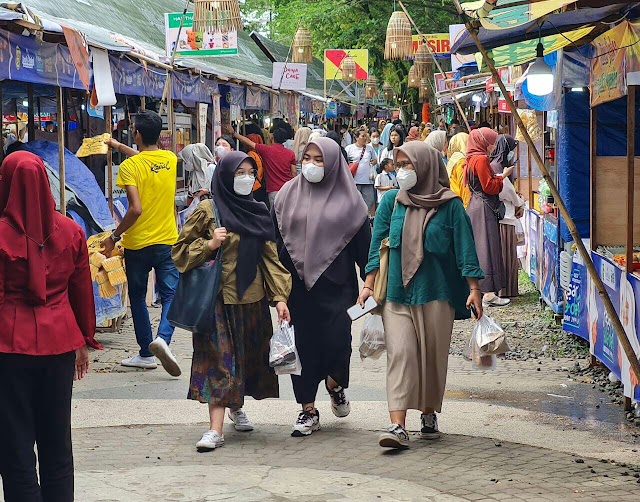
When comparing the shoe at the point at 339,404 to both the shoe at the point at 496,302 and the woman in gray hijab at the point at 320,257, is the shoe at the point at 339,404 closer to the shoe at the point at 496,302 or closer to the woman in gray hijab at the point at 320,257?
the woman in gray hijab at the point at 320,257

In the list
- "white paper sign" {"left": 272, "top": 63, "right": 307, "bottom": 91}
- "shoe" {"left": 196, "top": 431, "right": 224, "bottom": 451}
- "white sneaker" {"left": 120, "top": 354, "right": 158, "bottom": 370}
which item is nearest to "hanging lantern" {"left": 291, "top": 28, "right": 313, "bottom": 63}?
"white paper sign" {"left": 272, "top": 63, "right": 307, "bottom": 91}

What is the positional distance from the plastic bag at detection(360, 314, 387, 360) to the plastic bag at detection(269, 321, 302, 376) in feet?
1.79

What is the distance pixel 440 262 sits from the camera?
6.48 m

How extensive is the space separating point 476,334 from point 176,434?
6.42 feet

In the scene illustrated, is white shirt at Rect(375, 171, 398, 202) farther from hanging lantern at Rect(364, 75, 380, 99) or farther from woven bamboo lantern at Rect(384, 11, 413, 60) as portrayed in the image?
hanging lantern at Rect(364, 75, 380, 99)

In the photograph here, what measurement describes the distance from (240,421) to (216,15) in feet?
24.6

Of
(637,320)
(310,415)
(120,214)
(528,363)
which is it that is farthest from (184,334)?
(637,320)

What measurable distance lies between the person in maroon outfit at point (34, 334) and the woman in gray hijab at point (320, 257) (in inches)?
91.2

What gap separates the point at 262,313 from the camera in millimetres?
6570

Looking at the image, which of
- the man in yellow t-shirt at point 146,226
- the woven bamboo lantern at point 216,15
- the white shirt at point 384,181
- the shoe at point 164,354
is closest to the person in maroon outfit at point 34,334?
the shoe at point 164,354

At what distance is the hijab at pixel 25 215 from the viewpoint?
4309 mm

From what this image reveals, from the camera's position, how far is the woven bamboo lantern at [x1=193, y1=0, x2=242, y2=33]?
13.1 m

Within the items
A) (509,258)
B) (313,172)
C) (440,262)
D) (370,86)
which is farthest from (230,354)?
(370,86)

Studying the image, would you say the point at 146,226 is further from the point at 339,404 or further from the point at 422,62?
the point at 422,62
